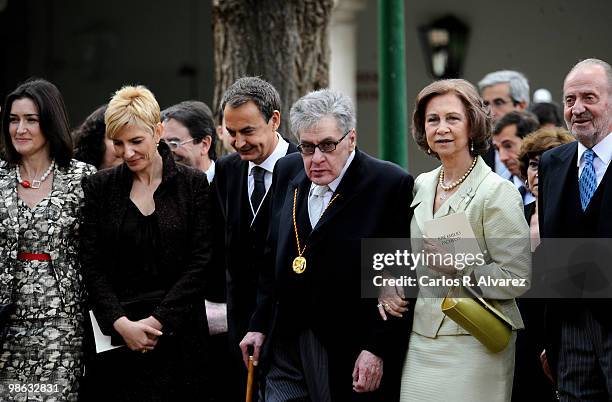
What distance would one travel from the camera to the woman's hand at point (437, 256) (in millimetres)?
4953

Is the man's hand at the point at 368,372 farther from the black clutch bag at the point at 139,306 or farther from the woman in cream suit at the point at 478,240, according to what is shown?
the black clutch bag at the point at 139,306

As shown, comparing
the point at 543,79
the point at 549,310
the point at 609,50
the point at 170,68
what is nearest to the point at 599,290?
the point at 549,310

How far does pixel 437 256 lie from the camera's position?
196 inches

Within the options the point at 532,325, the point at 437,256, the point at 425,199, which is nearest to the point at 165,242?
the point at 425,199

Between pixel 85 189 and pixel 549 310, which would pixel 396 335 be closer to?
pixel 549 310

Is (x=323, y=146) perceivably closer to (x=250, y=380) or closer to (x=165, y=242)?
(x=165, y=242)

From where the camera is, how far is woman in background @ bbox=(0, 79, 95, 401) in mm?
5816

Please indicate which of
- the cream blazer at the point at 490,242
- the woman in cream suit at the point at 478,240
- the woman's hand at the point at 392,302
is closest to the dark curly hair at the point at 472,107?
the woman in cream suit at the point at 478,240

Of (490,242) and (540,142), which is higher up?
(540,142)

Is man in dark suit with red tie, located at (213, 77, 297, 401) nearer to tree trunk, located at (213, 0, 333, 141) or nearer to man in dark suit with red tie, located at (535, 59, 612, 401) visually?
man in dark suit with red tie, located at (535, 59, 612, 401)

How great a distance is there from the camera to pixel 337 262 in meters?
5.29

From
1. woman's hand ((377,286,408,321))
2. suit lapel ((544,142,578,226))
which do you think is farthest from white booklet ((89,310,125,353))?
suit lapel ((544,142,578,226))

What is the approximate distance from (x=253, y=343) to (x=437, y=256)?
119 centimetres

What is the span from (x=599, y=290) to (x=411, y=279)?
0.87 m
